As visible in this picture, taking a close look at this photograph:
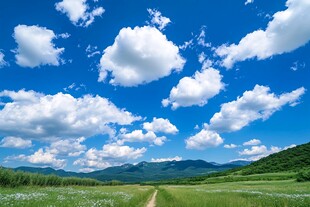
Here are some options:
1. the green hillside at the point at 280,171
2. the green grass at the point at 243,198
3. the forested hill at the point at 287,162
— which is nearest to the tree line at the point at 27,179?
the green grass at the point at 243,198

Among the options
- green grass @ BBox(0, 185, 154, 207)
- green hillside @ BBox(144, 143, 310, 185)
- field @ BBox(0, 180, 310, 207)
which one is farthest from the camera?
green hillside @ BBox(144, 143, 310, 185)

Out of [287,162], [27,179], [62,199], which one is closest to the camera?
[62,199]

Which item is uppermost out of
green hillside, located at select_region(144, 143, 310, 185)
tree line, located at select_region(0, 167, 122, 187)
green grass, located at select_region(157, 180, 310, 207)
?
green hillside, located at select_region(144, 143, 310, 185)

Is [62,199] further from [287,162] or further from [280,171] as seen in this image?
[287,162]

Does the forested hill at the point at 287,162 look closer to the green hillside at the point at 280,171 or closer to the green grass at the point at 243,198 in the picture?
the green hillside at the point at 280,171

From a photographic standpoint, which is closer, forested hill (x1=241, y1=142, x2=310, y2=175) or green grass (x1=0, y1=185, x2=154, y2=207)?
green grass (x1=0, y1=185, x2=154, y2=207)

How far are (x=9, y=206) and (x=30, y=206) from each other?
1.03 m

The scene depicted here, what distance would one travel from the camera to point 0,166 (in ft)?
135

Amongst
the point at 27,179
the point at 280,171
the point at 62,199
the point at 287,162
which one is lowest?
the point at 62,199

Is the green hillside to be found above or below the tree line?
above

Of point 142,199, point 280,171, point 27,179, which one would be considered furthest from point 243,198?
point 280,171

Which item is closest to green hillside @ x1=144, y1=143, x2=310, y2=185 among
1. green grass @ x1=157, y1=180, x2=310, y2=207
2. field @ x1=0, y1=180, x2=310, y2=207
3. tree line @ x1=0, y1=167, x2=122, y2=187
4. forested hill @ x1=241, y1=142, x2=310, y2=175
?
forested hill @ x1=241, y1=142, x2=310, y2=175

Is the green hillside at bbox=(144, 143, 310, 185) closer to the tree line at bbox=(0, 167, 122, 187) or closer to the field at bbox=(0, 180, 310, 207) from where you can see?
the field at bbox=(0, 180, 310, 207)

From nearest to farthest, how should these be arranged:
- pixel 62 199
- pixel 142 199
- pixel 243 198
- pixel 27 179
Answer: pixel 62 199, pixel 243 198, pixel 142 199, pixel 27 179
